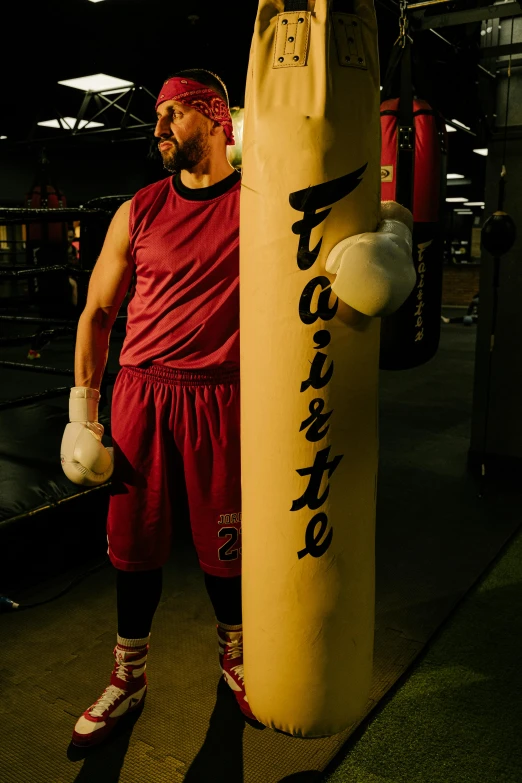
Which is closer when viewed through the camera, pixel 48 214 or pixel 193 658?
pixel 193 658

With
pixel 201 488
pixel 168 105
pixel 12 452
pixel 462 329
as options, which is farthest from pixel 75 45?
pixel 462 329

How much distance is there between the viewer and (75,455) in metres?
1.41

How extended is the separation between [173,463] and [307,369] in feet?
1.86

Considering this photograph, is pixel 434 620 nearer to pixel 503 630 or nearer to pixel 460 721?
pixel 503 630

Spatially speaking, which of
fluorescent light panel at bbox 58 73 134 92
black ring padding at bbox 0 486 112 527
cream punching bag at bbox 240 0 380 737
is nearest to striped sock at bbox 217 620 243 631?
cream punching bag at bbox 240 0 380 737

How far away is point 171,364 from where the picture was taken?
56.7 inches

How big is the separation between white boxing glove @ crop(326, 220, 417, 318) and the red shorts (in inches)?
20.2

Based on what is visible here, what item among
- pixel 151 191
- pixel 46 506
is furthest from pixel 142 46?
pixel 151 191

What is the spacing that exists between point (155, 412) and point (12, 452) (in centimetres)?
147

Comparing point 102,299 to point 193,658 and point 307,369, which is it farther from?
point 193,658

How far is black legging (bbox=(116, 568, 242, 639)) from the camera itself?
155 centimetres

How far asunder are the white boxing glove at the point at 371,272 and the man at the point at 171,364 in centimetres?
46

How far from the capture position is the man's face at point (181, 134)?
55.4 inches

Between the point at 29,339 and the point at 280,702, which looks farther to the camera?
the point at 29,339
